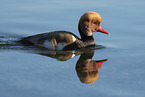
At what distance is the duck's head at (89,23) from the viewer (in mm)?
10203

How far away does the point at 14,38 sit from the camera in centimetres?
1086

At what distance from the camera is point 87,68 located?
8.27 meters

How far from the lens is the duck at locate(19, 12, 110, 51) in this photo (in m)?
9.69

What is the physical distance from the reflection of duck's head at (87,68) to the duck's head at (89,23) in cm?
100

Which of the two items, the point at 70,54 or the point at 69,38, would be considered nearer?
the point at 70,54

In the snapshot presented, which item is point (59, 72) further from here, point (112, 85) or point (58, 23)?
point (58, 23)

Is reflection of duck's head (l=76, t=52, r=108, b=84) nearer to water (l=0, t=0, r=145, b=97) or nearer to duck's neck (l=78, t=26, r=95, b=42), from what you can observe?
water (l=0, t=0, r=145, b=97)

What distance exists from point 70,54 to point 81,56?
302mm

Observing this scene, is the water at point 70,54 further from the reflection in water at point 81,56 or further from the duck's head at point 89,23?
the duck's head at point 89,23

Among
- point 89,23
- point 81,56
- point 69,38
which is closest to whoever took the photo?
point 81,56

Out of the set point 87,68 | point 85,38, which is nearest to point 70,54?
point 85,38

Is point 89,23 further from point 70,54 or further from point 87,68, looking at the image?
point 87,68

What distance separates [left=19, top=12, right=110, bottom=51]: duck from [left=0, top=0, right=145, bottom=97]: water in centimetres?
27

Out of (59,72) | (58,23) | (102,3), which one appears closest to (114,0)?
(102,3)
